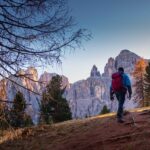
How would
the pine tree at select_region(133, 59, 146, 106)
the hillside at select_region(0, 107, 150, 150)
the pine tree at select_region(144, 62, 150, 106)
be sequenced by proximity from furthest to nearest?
the pine tree at select_region(133, 59, 146, 106)
the pine tree at select_region(144, 62, 150, 106)
the hillside at select_region(0, 107, 150, 150)

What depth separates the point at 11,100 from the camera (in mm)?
10758

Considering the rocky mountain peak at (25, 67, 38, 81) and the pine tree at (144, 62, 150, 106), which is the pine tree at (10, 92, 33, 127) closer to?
the rocky mountain peak at (25, 67, 38, 81)

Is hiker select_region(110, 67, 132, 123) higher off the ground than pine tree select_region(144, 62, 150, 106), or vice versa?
pine tree select_region(144, 62, 150, 106)

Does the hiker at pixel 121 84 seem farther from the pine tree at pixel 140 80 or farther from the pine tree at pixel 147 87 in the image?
the pine tree at pixel 140 80

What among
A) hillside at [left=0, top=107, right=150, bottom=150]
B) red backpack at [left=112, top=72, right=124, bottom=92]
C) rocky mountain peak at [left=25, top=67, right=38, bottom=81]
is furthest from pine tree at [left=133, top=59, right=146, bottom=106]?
rocky mountain peak at [left=25, top=67, right=38, bottom=81]

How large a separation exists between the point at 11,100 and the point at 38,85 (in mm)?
776

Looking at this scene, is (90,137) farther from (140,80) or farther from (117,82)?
(140,80)

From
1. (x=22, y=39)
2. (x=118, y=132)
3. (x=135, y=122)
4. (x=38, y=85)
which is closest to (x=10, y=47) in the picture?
(x=22, y=39)

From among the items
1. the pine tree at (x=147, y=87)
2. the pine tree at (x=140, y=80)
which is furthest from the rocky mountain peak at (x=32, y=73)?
the pine tree at (x=140, y=80)

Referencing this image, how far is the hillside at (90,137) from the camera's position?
46.2 feet

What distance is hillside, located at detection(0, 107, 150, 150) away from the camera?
14.1m

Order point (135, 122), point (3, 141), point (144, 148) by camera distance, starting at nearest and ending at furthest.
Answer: point (144, 148) → point (135, 122) → point (3, 141)

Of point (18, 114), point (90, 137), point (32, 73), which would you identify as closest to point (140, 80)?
point (90, 137)

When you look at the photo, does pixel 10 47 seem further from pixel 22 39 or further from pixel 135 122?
pixel 135 122
